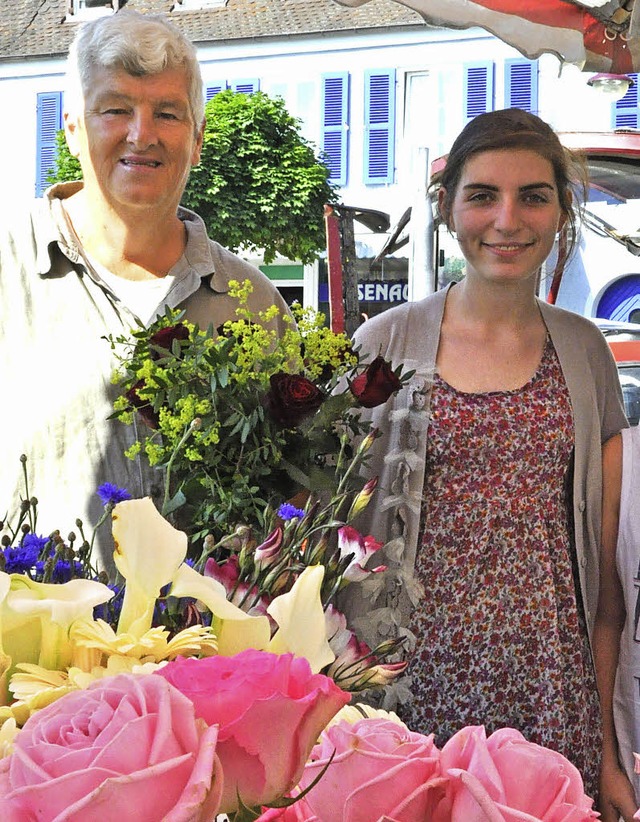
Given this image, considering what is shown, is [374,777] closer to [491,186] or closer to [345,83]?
[491,186]

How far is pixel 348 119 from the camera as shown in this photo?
16.4 metres

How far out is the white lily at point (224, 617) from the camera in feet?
1.88

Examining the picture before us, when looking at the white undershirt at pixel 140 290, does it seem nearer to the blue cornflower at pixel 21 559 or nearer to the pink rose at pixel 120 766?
the blue cornflower at pixel 21 559

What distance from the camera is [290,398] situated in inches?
45.6

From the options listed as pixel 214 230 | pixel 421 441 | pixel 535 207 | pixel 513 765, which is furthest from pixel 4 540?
pixel 214 230

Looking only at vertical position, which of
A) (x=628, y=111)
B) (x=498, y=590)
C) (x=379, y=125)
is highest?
(x=628, y=111)

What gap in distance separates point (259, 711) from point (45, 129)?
1738cm

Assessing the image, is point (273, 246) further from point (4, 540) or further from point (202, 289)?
point (4, 540)

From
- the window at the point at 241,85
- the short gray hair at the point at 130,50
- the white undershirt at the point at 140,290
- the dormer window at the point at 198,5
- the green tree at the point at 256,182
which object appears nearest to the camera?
the short gray hair at the point at 130,50

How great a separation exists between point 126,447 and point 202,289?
11.6 inches

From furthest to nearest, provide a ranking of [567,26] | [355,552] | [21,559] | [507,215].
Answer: [567,26], [507,215], [355,552], [21,559]

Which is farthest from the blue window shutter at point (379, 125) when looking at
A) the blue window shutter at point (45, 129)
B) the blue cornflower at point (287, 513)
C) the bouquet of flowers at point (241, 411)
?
the blue cornflower at point (287, 513)

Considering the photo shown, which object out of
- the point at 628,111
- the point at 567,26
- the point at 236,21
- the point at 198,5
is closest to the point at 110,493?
the point at 567,26

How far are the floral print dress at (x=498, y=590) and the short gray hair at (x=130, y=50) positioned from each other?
0.67m
